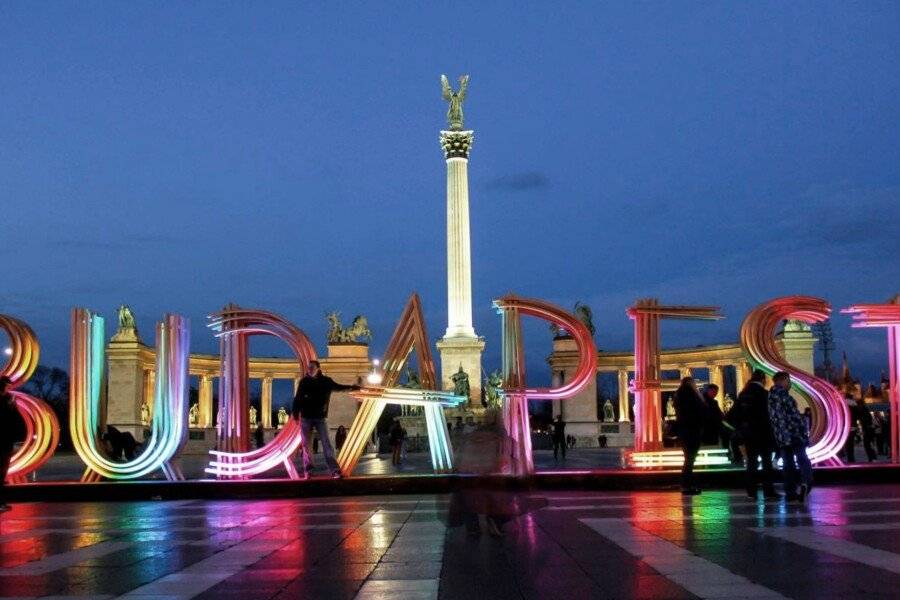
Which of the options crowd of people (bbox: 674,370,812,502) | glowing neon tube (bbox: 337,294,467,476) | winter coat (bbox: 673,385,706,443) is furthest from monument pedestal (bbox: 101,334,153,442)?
winter coat (bbox: 673,385,706,443)

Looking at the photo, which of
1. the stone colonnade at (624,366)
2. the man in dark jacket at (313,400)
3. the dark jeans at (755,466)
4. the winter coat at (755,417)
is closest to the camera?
the dark jeans at (755,466)

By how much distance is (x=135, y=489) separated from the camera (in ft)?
68.3

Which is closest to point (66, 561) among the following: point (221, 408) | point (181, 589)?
point (181, 589)

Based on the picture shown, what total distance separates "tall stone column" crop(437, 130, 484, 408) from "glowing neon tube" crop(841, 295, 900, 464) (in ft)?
158

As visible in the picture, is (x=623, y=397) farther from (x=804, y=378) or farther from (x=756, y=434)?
(x=756, y=434)

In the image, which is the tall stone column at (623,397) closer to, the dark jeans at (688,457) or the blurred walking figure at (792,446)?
the dark jeans at (688,457)

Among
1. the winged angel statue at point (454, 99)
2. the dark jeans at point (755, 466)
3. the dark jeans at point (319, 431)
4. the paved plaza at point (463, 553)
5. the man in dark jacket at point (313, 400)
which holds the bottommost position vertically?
the paved plaza at point (463, 553)

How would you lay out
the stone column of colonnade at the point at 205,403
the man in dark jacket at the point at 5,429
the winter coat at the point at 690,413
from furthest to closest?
the stone column of colonnade at the point at 205,403, the winter coat at the point at 690,413, the man in dark jacket at the point at 5,429

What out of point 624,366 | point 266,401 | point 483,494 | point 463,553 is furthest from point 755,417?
point 266,401

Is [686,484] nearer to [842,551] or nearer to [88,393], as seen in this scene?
[842,551]

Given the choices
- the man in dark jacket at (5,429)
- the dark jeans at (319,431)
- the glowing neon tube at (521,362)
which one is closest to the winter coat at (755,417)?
the glowing neon tube at (521,362)

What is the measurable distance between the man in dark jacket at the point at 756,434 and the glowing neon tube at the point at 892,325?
5540 millimetres

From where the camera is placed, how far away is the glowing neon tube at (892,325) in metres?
22.7

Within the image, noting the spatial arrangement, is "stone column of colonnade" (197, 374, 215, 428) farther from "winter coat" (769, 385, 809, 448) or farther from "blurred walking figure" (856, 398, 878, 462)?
"winter coat" (769, 385, 809, 448)
